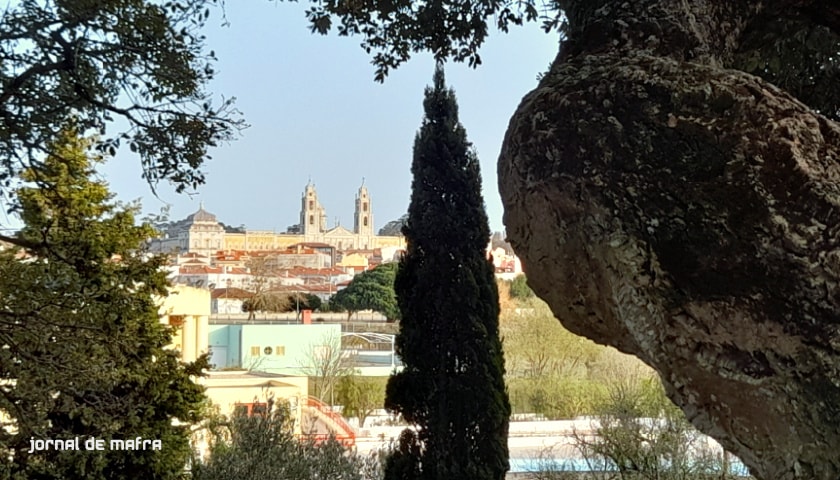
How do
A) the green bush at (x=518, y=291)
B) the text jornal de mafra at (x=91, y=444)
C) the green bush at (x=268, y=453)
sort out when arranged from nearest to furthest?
the text jornal de mafra at (x=91, y=444), the green bush at (x=268, y=453), the green bush at (x=518, y=291)

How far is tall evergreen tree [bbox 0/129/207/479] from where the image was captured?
233 centimetres

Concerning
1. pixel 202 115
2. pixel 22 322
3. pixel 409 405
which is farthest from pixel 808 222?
pixel 409 405

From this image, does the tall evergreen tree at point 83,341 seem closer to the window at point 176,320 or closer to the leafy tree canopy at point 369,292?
the window at point 176,320

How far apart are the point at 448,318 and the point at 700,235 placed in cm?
314

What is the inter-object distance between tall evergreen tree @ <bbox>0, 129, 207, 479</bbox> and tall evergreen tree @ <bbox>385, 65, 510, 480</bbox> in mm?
1183

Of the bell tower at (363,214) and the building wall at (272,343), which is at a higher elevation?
the bell tower at (363,214)

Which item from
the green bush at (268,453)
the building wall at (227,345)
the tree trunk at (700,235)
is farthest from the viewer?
the building wall at (227,345)

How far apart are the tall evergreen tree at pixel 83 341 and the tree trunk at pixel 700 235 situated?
1.98 m

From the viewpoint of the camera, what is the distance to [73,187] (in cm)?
295

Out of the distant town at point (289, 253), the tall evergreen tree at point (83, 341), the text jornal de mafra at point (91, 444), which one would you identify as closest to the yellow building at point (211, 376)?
the distant town at point (289, 253)

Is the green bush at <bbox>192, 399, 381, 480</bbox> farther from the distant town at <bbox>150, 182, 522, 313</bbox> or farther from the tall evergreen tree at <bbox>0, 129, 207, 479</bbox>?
the distant town at <bbox>150, 182, 522, 313</bbox>

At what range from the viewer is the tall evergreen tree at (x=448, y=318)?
3.72m

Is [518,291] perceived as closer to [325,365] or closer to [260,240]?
[325,365]

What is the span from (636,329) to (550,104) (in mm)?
308
